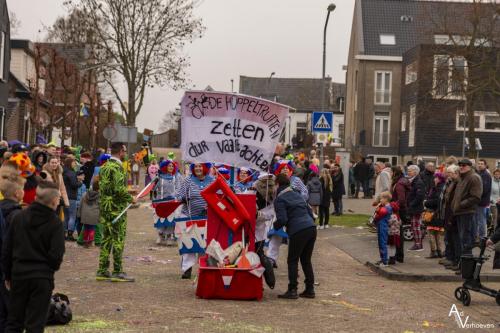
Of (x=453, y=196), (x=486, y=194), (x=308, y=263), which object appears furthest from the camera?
(x=486, y=194)

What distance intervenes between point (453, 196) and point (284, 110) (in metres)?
3.98

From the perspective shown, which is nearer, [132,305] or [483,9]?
[132,305]

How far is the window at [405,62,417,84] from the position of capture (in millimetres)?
51269

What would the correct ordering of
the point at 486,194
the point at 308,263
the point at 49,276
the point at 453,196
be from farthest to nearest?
1. the point at 486,194
2. the point at 453,196
3. the point at 308,263
4. the point at 49,276

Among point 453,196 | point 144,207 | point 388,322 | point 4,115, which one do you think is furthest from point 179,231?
point 4,115

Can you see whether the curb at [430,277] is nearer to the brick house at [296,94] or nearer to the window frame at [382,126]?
the window frame at [382,126]

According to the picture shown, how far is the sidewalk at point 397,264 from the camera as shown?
46.0 feet

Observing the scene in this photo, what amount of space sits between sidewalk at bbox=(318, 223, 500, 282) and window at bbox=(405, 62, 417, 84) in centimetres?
2991

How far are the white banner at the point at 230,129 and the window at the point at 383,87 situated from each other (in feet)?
150

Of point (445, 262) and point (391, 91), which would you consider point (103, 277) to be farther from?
point (391, 91)

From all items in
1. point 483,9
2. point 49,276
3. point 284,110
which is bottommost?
point 49,276

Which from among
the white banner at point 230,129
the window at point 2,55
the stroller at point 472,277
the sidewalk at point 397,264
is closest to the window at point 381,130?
the window at point 2,55

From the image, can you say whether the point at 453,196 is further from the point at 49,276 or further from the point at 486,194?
the point at 49,276

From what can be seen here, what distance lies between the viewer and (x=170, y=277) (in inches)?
518
